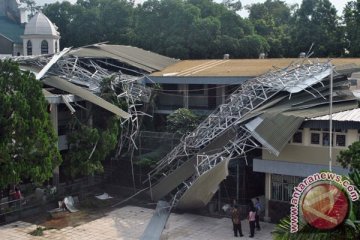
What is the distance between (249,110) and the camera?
24.9 meters

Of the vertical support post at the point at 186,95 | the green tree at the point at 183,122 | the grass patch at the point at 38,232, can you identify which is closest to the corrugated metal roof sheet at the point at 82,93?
the green tree at the point at 183,122

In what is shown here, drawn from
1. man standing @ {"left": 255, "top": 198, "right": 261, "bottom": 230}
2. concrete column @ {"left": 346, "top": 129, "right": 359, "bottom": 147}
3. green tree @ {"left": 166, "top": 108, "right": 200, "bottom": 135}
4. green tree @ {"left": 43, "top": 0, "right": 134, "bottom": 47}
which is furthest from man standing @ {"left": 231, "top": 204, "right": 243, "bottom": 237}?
green tree @ {"left": 43, "top": 0, "right": 134, "bottom": 47}

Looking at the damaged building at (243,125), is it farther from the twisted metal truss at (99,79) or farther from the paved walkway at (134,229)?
the paved walkway at (134,229)

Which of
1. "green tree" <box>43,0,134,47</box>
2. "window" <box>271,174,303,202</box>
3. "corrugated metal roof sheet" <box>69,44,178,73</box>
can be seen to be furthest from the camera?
"green tree" <box>43,0,134,47</box>

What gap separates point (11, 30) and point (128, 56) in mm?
29921

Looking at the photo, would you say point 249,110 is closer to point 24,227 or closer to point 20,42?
point 24,227

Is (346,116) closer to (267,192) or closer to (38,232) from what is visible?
(267,192)

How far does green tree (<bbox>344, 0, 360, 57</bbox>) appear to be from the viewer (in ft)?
149

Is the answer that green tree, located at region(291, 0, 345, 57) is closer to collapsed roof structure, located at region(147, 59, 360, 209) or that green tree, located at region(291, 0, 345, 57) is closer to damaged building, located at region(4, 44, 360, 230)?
damaged building, located at region(4, 44, 360, 230)

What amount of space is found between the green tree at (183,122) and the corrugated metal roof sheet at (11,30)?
113 feet

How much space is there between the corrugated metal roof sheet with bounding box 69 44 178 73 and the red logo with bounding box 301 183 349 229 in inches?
1054

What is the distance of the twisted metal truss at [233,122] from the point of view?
2347cm

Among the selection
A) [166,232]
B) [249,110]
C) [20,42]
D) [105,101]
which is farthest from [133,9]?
[166,232]

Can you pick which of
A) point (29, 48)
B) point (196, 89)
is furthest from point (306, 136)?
point (29, 48)
